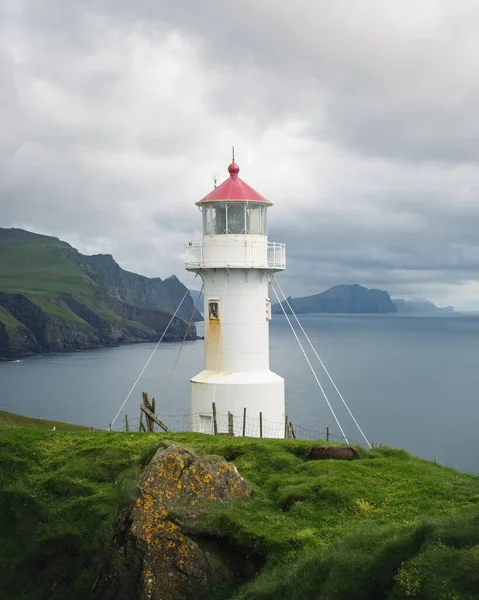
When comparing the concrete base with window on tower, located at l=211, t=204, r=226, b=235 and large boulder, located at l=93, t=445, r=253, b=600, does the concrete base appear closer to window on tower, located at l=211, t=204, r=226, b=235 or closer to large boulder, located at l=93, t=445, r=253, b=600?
window on tower, located at l=211, t=204, r=226, b=235

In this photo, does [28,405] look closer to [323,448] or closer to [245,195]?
[245,195]

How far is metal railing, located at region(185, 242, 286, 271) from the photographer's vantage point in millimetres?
27636

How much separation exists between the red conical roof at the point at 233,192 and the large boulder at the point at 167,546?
14.9m

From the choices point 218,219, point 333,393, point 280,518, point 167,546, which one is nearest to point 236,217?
point 218,219

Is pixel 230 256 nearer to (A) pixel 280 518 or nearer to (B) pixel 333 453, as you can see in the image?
(B) pixel 333 453

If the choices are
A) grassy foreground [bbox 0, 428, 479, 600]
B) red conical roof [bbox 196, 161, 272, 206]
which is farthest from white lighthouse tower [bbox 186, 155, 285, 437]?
grassy foreground [bbox 0, 428, 479, 600]

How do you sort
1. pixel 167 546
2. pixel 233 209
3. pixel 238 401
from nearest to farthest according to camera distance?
1. pixel 167 546
2. pixel 238 401
3. pixel 233 209

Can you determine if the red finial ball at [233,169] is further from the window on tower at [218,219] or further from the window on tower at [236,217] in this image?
the window on tower at [218,219]

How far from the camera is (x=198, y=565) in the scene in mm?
12711

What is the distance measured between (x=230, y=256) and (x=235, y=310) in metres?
1.99

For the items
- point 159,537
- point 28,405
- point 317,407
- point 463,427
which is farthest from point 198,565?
point 28,405

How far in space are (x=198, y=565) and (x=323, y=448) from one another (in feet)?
21.2

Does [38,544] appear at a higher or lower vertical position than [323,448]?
lower

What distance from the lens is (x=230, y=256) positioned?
27703 millimetres
